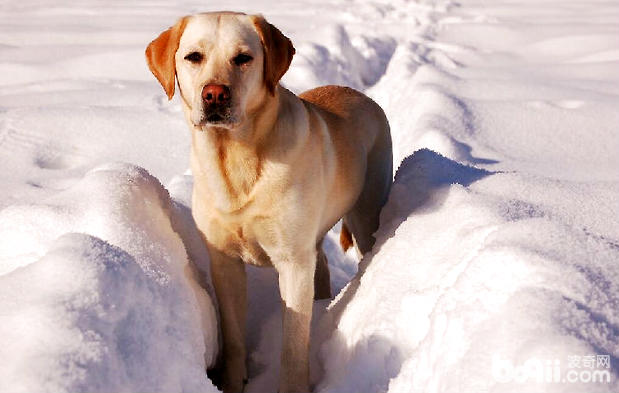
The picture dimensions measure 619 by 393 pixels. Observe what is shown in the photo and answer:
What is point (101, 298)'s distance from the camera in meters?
1.38

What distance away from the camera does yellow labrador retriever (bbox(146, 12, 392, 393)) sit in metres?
1.82

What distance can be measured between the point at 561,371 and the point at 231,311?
1288mm

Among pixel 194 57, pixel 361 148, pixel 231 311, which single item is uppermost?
pixel 194 57

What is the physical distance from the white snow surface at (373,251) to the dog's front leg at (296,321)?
0.27 ft

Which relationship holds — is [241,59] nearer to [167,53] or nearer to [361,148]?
[167,53]

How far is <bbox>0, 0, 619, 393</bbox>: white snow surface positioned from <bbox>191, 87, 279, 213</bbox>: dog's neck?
257 millimetres

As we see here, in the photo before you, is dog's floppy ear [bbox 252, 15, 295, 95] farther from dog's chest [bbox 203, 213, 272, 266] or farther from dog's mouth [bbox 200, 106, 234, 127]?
dog's chest [bbox 203, 213, 272, 266]

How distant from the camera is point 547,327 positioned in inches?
47.1

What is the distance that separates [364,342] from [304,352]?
0.29 m

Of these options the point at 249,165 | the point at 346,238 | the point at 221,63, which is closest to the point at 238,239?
the point at 249,165

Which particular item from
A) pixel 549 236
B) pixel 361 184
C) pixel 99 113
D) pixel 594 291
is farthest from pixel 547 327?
pixel 99 113

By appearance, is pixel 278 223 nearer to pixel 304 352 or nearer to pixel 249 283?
pixel 304 352

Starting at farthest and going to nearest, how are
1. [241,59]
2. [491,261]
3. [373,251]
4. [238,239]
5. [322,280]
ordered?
[322,280] < [373,251] < [238,239] < [241,59] < [491,261]

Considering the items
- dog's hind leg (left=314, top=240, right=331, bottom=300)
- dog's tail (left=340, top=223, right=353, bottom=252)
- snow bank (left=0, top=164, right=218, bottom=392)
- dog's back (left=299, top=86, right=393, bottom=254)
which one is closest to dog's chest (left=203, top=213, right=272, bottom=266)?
snow bank (left=0, top=164, right=218, bottom=392)
